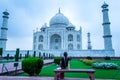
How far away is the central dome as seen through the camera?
3857cm

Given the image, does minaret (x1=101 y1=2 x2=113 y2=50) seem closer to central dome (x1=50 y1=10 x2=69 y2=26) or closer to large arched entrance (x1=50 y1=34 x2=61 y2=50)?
central dome (x1=50 y1=10 x2=69 y2=26)

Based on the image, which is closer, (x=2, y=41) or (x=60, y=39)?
(x=2, y=41)

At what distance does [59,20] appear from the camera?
38656 mm

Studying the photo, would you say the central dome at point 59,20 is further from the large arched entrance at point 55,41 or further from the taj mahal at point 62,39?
the large arched entrance at point 55,41

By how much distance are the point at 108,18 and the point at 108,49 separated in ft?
20.5

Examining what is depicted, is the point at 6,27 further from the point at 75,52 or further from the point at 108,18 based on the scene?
the point at 108,18

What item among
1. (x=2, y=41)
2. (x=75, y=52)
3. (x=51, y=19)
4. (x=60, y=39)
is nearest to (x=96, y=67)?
(x=75, y=52)

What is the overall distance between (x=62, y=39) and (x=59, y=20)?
595 centimetres

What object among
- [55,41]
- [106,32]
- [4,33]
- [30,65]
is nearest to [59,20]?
[55,41]

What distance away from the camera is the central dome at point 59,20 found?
1518 inches

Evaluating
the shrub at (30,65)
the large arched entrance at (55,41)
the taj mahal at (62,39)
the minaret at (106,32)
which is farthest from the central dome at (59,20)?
the shrub at (30,65)

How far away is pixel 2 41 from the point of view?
31188 millimetres

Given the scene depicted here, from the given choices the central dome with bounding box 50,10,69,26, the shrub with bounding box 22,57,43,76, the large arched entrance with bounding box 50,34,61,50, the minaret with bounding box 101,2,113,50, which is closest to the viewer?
the shrub with bounding box 22,57,43,76

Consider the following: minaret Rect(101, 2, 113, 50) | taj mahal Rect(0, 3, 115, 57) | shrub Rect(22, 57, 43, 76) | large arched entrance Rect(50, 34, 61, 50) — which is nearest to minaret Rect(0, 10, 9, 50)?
taj mahal Rect(0, 3, 115, 57)
